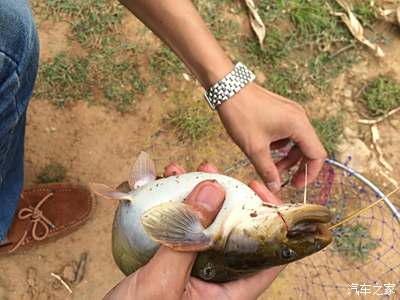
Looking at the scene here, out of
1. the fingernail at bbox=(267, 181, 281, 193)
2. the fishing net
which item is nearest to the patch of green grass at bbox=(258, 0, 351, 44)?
the fishing net

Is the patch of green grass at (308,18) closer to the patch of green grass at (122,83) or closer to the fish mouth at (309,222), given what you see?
the patch of green grass at (122,83)

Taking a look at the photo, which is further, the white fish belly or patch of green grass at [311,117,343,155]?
patch of green grass at [311,117,343,155]

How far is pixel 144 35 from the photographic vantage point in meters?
3.87

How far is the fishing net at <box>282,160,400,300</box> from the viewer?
3.29 m

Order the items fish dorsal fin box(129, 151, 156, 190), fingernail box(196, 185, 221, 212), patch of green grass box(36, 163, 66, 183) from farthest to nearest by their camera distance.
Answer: patch of green grass box(36, 163, 66, 183)
fish dorsal fin box(129, 151, 156, 190)
fingernail box(196, 185, 221, 212)

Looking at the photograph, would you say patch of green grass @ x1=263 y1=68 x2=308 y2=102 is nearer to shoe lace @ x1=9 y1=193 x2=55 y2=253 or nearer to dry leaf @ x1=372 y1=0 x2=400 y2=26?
dry leaf @ x1=372 y1=0 x2=400 y2=26

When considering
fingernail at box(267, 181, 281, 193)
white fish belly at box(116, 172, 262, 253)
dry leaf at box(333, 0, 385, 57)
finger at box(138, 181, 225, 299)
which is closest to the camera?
Result: finger at box(138, 181, 225, 299)

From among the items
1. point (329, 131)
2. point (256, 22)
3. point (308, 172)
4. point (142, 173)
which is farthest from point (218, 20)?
point (142, 173)

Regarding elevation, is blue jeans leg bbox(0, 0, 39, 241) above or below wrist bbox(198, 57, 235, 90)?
above

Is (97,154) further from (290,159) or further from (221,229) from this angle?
(221,229)

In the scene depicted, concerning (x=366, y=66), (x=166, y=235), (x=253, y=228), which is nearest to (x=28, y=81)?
(x=166, y=235)

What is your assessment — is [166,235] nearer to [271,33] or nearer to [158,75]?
[158,75]

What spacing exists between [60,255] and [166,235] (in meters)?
1.68

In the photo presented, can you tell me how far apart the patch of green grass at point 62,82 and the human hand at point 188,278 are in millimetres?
1814
